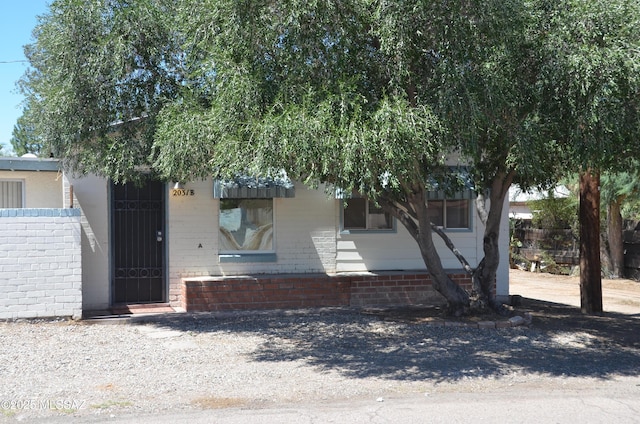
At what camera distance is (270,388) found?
25.1ft

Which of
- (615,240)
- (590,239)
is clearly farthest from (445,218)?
(615,240)

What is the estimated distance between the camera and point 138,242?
502 inches

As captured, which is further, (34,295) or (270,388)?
(34,295)

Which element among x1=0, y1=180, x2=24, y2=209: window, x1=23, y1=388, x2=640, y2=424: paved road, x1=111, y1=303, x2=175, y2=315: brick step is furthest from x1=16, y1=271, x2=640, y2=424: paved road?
x1=0, y1=180, x2=24, y2=209: window

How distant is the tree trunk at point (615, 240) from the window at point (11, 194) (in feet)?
50.6

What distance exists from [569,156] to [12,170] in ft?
31.8

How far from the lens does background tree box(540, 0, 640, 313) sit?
27.2 feet

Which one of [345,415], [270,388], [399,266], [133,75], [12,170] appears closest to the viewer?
[345,415]

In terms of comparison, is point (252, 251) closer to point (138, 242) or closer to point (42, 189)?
point (138, 242)

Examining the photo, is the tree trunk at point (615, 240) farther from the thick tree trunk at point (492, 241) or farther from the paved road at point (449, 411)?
the paved road at point (449, 411)

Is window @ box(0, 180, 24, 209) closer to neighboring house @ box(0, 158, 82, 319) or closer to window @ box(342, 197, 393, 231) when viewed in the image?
neighboring house @ box(0, 158, 82, 319)

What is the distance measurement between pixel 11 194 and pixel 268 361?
7206mm

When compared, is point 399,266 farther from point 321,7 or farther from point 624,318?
point 321,7

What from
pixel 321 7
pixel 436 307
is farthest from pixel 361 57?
pixel 436 307
